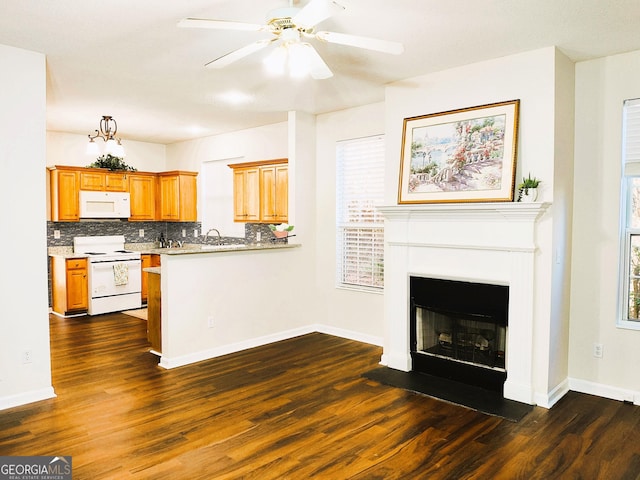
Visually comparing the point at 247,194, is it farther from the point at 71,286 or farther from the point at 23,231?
the point at 23,231

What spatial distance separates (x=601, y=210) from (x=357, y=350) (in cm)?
272

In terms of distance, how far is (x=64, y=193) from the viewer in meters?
6.94

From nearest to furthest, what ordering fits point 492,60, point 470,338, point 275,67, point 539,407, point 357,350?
point 275,67 → point 539,407 → point 492,60 → point 470,338 → point 357,350

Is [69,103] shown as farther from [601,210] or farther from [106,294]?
[601,210]

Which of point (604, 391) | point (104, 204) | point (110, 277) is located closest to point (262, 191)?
point (110, 277)

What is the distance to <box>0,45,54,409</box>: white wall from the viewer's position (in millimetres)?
3537

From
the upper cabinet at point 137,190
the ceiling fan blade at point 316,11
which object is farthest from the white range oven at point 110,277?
the ceiling fan blade at point 316,11

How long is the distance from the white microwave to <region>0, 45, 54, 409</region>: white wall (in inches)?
144

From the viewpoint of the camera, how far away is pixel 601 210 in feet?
12.6

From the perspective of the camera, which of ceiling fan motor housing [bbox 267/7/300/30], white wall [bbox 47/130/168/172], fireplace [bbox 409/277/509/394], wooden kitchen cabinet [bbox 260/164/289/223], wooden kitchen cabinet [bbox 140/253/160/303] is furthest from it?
wooden kitchen cabinet [bbox 140/253/160/303]

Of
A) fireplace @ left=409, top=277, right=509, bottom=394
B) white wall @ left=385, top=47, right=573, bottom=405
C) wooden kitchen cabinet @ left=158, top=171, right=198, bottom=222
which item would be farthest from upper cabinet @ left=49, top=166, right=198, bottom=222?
white wall @ left=385, top=47, right=573, bottom=405

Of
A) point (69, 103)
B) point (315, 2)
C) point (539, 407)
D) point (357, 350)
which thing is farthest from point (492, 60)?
point (69, 103)

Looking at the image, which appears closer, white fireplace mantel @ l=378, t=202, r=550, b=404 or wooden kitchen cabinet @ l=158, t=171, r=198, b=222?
white fireplace mantel @ l=378, t=202, r=550, b=404

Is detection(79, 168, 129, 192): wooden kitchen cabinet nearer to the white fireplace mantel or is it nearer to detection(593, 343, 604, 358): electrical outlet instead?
the white fireplace mantel
